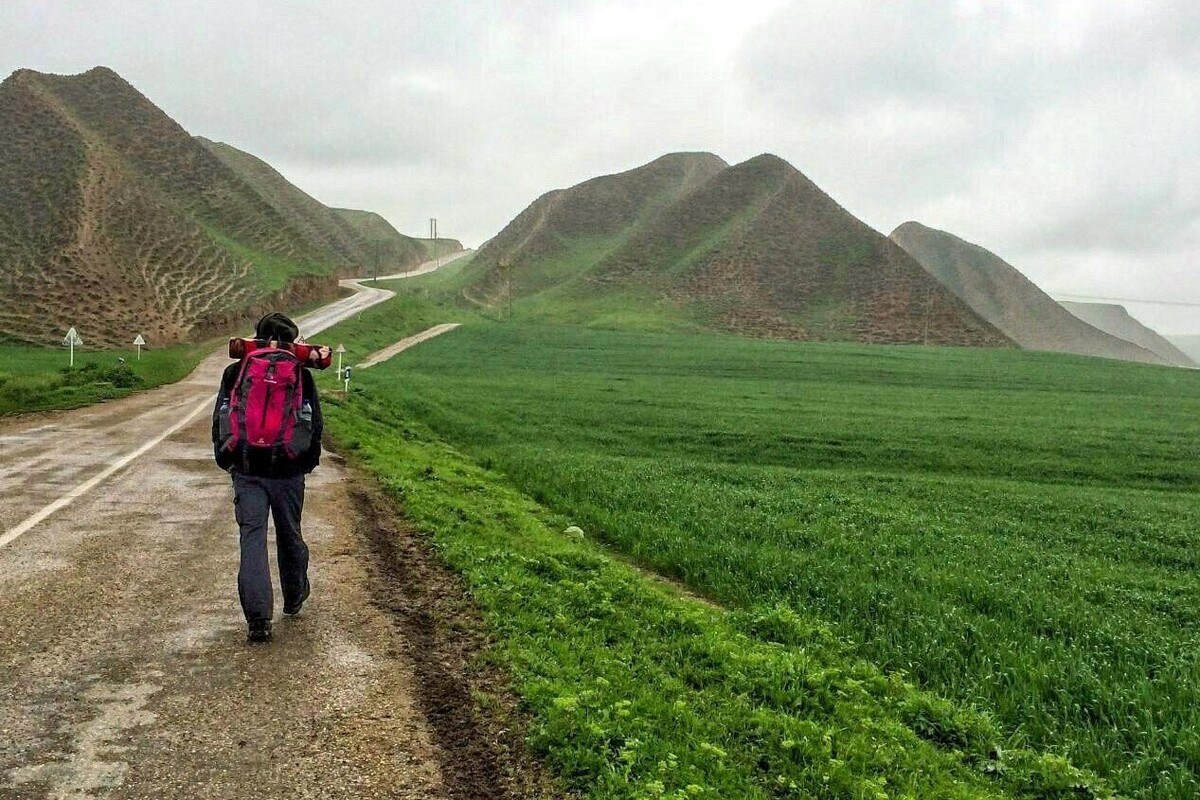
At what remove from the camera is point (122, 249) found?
65.2 metres

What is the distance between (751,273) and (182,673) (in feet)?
429

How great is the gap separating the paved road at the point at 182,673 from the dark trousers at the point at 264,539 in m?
0.30

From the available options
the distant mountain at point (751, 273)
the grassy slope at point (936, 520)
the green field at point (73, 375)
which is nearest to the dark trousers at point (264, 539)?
the grassy slope at point (936, 520)

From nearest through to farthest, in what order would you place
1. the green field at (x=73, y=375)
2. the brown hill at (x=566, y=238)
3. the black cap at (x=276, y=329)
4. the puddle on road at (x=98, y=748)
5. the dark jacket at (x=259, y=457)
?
1. the puddle on road at (x=98, y=748)
2. the dark jacket at (x=259, y=457)
3. the black cap at (x=276, y=329)
4. the green field at (x=73, y=375)
5. the brown hill at (x=566, y=238)

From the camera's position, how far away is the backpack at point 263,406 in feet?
19.8

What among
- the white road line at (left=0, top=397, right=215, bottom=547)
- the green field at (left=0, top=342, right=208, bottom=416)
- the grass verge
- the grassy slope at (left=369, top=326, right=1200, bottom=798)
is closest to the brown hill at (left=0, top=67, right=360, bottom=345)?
the green field at (left=0, top=342, right=208, bottom=416)

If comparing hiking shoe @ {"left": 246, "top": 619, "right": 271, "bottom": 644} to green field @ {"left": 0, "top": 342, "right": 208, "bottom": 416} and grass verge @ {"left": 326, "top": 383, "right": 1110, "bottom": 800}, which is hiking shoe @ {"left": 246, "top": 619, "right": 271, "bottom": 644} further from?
green field @ {"left": 0, "top": 342, "right": 208, "bottom": 416}

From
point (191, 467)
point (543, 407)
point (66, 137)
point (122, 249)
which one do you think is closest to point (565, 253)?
point (66, 137)

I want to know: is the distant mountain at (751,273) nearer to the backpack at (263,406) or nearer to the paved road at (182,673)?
the paved road at (182,673)

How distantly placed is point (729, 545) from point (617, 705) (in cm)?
587

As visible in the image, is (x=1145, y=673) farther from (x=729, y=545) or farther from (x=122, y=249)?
(x=122, y=249)

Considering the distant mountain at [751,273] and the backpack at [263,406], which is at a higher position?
the distant mountain at [751,273]

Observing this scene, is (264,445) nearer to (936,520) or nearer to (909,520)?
(909,520)

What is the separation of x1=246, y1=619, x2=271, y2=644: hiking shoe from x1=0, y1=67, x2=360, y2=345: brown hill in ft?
175
